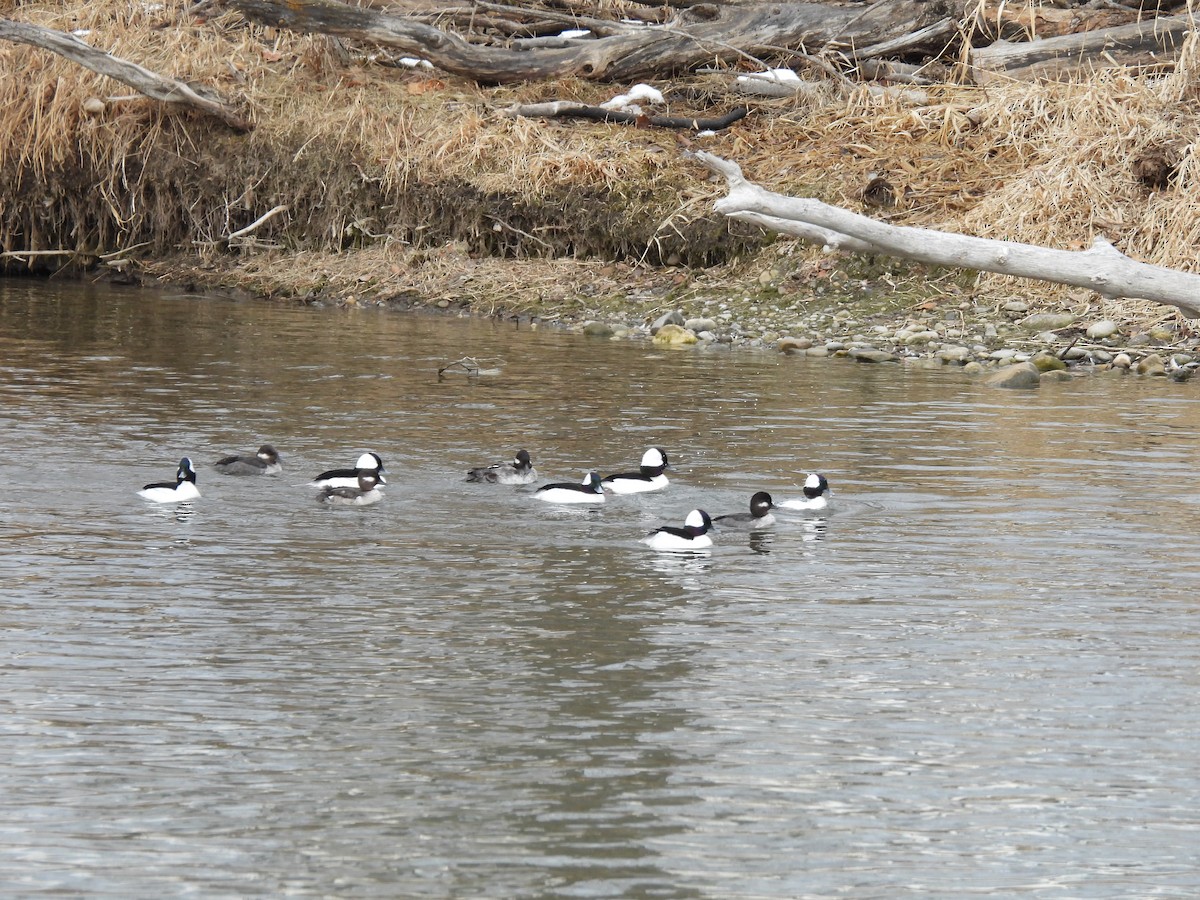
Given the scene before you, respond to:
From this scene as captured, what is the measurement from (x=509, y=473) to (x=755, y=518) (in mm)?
2004

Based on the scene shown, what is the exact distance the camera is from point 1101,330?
2011 centimetres

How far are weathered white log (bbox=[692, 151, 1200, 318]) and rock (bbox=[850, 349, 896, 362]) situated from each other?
290 inches

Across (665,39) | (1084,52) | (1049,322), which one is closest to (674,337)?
(1049,322)

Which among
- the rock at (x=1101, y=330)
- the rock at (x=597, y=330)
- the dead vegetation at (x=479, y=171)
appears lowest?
the rock at (x=597, y=330)

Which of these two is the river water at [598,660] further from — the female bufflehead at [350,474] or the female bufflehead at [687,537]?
the female bufflehead at [350,474]

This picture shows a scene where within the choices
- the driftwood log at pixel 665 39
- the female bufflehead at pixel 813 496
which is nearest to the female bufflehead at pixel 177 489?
the female bufflehead at pixel 813 496

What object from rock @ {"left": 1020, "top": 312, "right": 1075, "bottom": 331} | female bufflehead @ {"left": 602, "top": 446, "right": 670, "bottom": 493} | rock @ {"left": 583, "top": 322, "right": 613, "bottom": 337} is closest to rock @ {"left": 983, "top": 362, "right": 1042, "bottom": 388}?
rock @ {"left": 1020, "top": 312, "right": 1075, "bottom": 331}

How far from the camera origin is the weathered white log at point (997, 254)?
11750 mm

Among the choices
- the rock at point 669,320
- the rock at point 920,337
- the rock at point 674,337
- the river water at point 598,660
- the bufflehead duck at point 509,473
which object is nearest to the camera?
the river water at point 598,660

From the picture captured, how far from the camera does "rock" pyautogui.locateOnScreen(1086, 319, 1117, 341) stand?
20094mm

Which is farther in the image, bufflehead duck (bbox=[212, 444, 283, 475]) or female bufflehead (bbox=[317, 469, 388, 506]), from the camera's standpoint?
bufflehead duck (bbox=[212, 444, 283, 475])

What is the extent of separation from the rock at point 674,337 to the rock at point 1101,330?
465 cm

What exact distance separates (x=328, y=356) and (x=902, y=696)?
1244 cm

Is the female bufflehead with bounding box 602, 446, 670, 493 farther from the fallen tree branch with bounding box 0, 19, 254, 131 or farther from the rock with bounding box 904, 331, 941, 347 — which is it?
the fallen tree branch with bounding box 0, 19, 254, 131
